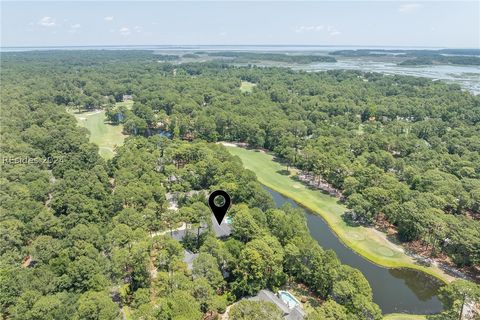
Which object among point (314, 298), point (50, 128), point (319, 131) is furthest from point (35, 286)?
point (319, 131)

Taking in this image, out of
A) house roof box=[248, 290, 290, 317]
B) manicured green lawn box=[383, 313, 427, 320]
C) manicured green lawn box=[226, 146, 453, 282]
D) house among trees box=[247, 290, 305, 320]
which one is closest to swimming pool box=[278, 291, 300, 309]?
house among trees box=[247, 290, 305, 320]

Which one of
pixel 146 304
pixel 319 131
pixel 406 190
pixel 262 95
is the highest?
pixel 262 95

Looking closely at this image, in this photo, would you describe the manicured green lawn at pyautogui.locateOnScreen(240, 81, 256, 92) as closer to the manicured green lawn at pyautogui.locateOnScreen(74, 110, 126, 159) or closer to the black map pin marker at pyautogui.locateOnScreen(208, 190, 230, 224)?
the manicured green lawn at pyautogui.locateOnScreen(74, 110, 126, 159)

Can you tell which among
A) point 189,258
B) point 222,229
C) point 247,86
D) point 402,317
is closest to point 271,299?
point 189,258

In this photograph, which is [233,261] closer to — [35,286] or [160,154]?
[35,286]

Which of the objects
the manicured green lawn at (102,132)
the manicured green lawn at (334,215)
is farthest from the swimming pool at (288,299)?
the manicured green lawn at (102,132)

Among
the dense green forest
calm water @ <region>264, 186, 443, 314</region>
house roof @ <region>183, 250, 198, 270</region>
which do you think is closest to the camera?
the dense green forest
